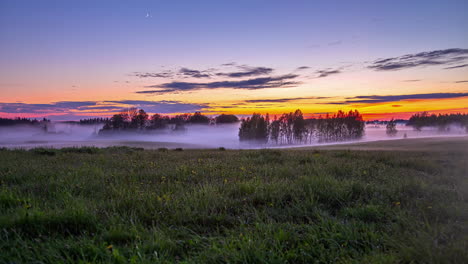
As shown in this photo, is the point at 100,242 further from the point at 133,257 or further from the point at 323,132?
the point at 323,132

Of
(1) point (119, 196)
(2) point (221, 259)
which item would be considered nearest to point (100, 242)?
(2) point (221, 259)

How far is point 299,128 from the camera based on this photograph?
442 ft

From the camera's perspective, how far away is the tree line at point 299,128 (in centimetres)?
13475

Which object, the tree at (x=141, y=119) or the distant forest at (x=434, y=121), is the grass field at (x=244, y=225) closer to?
the tree at (x=141, y=119)

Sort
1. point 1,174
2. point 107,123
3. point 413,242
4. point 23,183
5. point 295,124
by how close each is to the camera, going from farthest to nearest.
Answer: point 295,124 < point 107,123 < point 1,174 < point 23,183 < point 413,242

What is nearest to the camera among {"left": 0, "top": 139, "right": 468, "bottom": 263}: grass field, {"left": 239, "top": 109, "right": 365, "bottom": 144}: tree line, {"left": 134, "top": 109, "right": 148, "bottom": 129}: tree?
{"left": 0, "top": 139, "right": 468, "bottom": 263}: grass field

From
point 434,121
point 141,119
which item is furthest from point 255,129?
point 434,121

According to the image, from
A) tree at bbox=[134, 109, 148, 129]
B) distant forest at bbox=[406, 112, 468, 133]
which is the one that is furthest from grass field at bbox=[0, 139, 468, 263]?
distant forest at bbox=[406, 112, 468, 133]

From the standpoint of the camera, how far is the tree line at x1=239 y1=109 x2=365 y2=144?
134750mm

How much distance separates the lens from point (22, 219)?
4.23 m

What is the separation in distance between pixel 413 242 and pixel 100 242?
3896mm

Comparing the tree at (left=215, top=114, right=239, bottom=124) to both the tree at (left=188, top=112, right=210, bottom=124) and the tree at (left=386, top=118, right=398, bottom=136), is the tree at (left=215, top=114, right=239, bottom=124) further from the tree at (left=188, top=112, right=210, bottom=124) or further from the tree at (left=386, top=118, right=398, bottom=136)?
the tree at (left=386, top=118, right=398, bottom=136)

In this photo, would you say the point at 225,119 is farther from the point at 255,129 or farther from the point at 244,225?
the point at 244,225

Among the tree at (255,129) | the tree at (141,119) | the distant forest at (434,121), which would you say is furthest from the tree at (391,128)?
the tree at (141,119)
